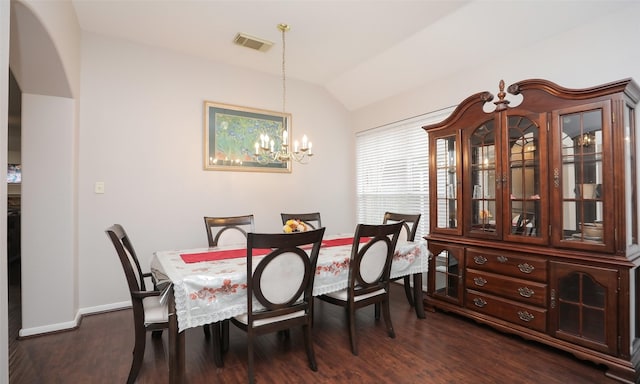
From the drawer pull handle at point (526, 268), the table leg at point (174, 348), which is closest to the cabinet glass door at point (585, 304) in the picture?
the drawer pull handle at point (526, 268)

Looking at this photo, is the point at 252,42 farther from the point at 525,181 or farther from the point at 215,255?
the point at 525,181

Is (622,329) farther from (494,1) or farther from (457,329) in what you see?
(494,1)

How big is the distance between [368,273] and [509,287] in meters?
1.19

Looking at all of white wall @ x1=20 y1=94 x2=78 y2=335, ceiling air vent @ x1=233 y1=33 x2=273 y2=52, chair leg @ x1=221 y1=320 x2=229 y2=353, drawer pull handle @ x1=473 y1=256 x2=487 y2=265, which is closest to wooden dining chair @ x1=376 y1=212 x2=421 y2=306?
drawer pull handle @ x1=473 y1=256 x2=487 y2=265

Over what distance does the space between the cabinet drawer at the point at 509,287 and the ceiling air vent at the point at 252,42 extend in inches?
122

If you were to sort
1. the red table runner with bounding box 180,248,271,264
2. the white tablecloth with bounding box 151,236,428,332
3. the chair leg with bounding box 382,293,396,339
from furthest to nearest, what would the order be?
the chair leg with bounding box 382,293,396,339 < the red table runner with bounding box 180,248,271,264 < the white tablecloth with bounding box 151,236,428,332

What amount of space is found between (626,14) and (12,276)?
25.0 ft

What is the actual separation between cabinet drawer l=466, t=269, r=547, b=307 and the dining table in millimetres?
1238

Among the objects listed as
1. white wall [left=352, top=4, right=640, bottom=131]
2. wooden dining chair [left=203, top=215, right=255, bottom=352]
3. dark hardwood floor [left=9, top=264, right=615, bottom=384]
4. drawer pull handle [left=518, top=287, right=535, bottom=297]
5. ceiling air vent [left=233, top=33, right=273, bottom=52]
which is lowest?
dark hardwood floor [left=9, top=264, right=615, bottom=384]

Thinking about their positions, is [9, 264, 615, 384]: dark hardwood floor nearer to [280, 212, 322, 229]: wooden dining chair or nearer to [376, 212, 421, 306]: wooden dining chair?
[376, 212, 421, 306]: wooden dining chair

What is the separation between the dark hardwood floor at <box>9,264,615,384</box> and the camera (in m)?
2.08

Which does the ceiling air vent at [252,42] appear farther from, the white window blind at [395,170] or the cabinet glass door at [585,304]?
the cabinet glass door at [585,304]

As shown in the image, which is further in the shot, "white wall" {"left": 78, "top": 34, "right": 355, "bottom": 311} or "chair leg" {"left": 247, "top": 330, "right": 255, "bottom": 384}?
"white wall" {"left": 78, "top": 34, "right": 355, "bottom": 311}

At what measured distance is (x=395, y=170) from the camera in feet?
14.4
